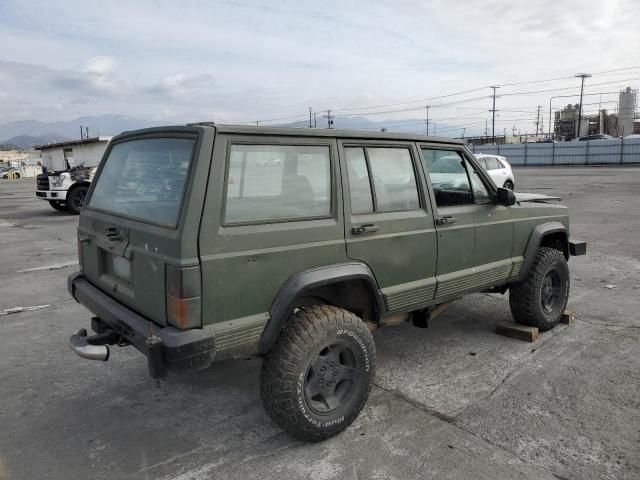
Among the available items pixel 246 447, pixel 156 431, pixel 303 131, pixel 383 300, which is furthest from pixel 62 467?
pixel 303 131

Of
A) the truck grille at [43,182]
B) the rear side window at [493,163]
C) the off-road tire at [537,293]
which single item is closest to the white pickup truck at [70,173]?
the truck grille at [43,182]

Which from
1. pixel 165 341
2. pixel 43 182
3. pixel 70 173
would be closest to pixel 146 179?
pixel 165 341

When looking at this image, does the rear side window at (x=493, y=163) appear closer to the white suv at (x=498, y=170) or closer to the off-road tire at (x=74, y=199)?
the white suv at (x=498, y=170)

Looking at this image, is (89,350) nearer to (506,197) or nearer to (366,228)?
(366,228)

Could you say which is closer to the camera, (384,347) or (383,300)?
(383,300)

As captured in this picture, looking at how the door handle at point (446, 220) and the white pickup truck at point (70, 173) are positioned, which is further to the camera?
the white pickup truck at point (70, 173)

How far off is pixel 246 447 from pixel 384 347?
1.78 metres

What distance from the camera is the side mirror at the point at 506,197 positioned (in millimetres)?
4062

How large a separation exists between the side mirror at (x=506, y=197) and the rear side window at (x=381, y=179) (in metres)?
0.89

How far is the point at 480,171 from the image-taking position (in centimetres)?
411

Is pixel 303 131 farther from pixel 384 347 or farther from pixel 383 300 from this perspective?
pixel 384 347

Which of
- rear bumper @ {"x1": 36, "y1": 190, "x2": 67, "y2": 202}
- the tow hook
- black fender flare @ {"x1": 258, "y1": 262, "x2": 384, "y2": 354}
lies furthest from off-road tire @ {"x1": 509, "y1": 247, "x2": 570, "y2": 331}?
rear bumper @ {"x1": 36, "y1": 190, "x2": 67, "y2": 202}

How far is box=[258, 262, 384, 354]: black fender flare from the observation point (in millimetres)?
2816

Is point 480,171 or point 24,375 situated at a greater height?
point 480,171
